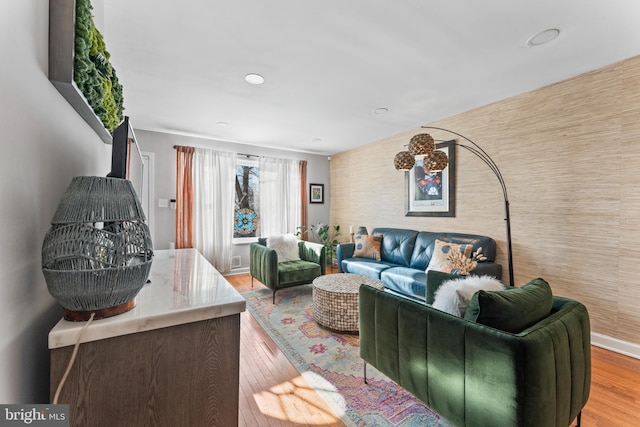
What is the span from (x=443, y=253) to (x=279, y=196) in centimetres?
326

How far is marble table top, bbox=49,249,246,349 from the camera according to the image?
659 millimetres

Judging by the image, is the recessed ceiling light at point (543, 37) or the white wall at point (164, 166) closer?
the recessed ceiling light at point (543, 37)

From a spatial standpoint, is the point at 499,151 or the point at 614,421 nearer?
the point at 614,421

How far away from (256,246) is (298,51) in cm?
262

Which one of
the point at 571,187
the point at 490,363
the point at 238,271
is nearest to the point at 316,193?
the point at 238,271

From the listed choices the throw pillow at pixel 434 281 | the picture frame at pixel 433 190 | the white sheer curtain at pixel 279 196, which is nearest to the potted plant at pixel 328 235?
the white sheer curtain at pixel 279 196

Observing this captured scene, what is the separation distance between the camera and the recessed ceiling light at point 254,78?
247cm

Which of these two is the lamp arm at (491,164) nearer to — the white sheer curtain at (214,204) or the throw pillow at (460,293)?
the throw pillow at (460,293)

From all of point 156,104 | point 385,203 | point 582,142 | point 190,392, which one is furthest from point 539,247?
point 156,104

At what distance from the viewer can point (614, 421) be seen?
1541 mm

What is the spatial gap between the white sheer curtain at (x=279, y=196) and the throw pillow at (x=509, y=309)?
4239 mm

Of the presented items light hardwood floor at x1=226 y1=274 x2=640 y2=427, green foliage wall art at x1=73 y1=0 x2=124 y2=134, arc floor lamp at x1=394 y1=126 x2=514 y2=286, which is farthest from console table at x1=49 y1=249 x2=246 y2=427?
arc floor lamp at x1=394 y1=126 x2=514 y2=286

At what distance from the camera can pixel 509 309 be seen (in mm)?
1217

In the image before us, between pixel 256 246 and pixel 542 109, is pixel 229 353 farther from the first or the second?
pixel 542 109
